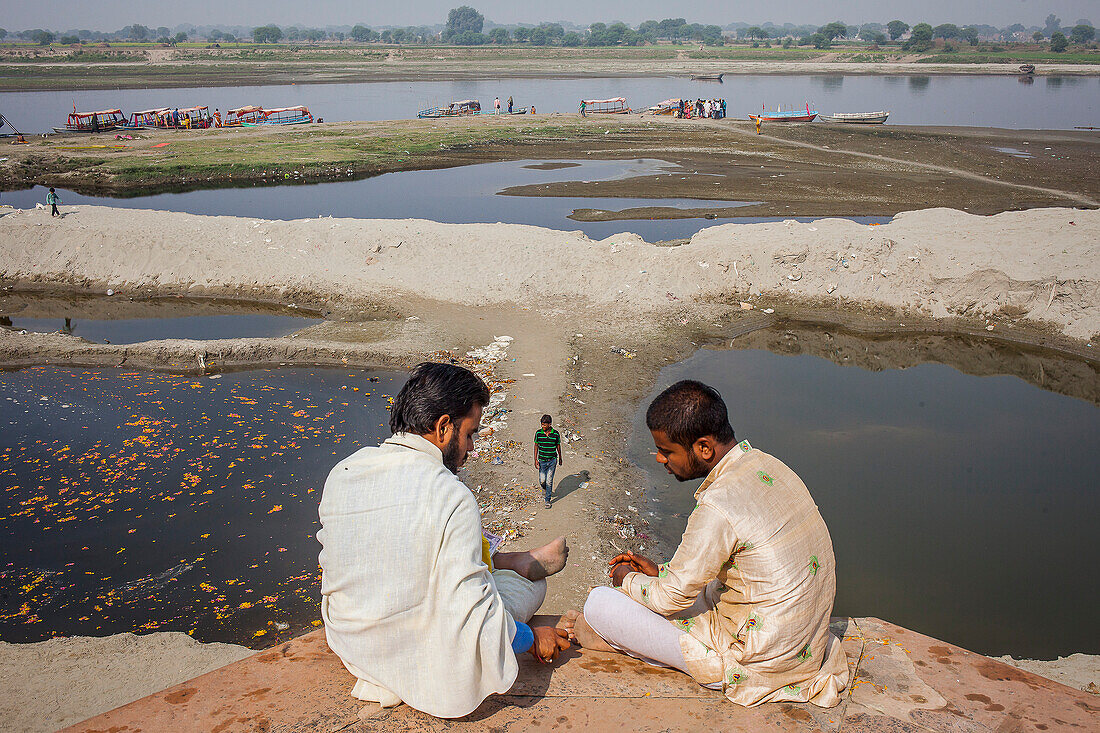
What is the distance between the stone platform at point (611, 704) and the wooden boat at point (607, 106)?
151 feet

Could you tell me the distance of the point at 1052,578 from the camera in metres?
6.82

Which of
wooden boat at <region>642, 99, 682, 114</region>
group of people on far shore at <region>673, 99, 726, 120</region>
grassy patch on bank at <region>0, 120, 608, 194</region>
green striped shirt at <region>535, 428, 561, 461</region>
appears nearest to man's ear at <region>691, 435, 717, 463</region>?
green striped shirt at <region>535, 428, 561, 461</region>

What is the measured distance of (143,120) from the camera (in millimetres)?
42188

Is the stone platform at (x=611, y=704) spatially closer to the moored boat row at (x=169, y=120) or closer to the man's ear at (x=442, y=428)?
the man's ear at (x=442, y=428)

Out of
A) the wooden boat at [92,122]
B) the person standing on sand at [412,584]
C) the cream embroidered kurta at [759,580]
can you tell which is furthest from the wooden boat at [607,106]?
the person standing on sand at [412,584]

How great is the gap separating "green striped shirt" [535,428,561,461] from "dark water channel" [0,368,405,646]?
8.04ft

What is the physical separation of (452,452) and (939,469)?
777 centimetres

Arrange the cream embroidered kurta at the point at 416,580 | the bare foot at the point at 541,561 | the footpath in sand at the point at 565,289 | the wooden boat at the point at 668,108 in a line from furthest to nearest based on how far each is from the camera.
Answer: the wooden boat at the point at 668,108 < the footpath in sand at the point at 565,289 < the bare foot at the point at 541,561 < the cream embroidered kurta at the point at 416,580

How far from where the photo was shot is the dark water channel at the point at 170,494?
6.27 meters

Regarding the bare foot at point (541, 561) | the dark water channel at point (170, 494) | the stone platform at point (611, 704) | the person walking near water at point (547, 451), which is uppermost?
the bare foot at point (541, 561)

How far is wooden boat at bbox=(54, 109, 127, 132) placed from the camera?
39.4 meters

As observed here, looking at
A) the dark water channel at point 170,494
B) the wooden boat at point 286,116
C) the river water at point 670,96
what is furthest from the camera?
the river water at point 670,96

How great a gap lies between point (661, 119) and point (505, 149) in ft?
44.3

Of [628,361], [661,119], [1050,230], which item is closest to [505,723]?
[628,361]
